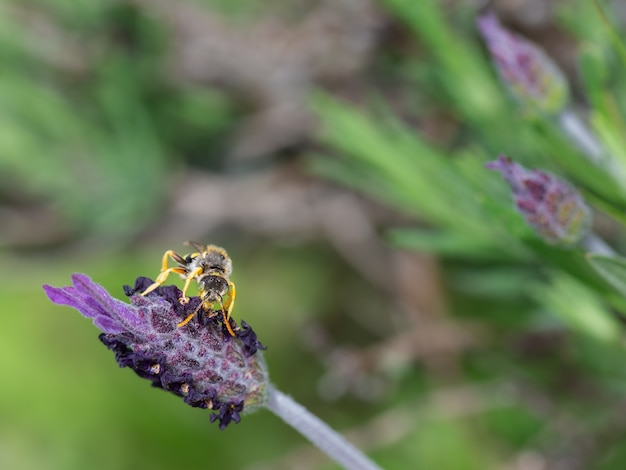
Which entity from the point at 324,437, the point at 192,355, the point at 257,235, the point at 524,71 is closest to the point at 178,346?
the point at 192,355

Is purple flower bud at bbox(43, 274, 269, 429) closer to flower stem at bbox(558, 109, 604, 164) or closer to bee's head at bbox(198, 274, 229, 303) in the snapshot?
bee's head at bbox(198, 274, 229, 303)

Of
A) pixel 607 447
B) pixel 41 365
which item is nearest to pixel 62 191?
pixel 41 365

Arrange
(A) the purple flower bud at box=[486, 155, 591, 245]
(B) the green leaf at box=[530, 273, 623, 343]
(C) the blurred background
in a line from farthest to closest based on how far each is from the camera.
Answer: (C) the blurred background, (B) the green leaf at box=[530, 273, 623, 343], (A) the purple flower bud at box=[486, 155, 591, 245]

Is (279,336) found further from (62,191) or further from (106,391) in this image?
(62,191)

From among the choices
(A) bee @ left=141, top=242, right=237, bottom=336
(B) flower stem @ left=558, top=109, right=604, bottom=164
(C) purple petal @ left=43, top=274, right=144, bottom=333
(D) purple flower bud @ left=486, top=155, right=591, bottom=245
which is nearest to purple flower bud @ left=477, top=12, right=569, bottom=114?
(B) flower stem @ left=558, top=109, right=604, bottom=164

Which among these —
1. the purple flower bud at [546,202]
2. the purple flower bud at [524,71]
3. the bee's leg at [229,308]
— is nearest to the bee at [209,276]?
the bee's leg at [229,308]

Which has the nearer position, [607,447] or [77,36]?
[607,447]
